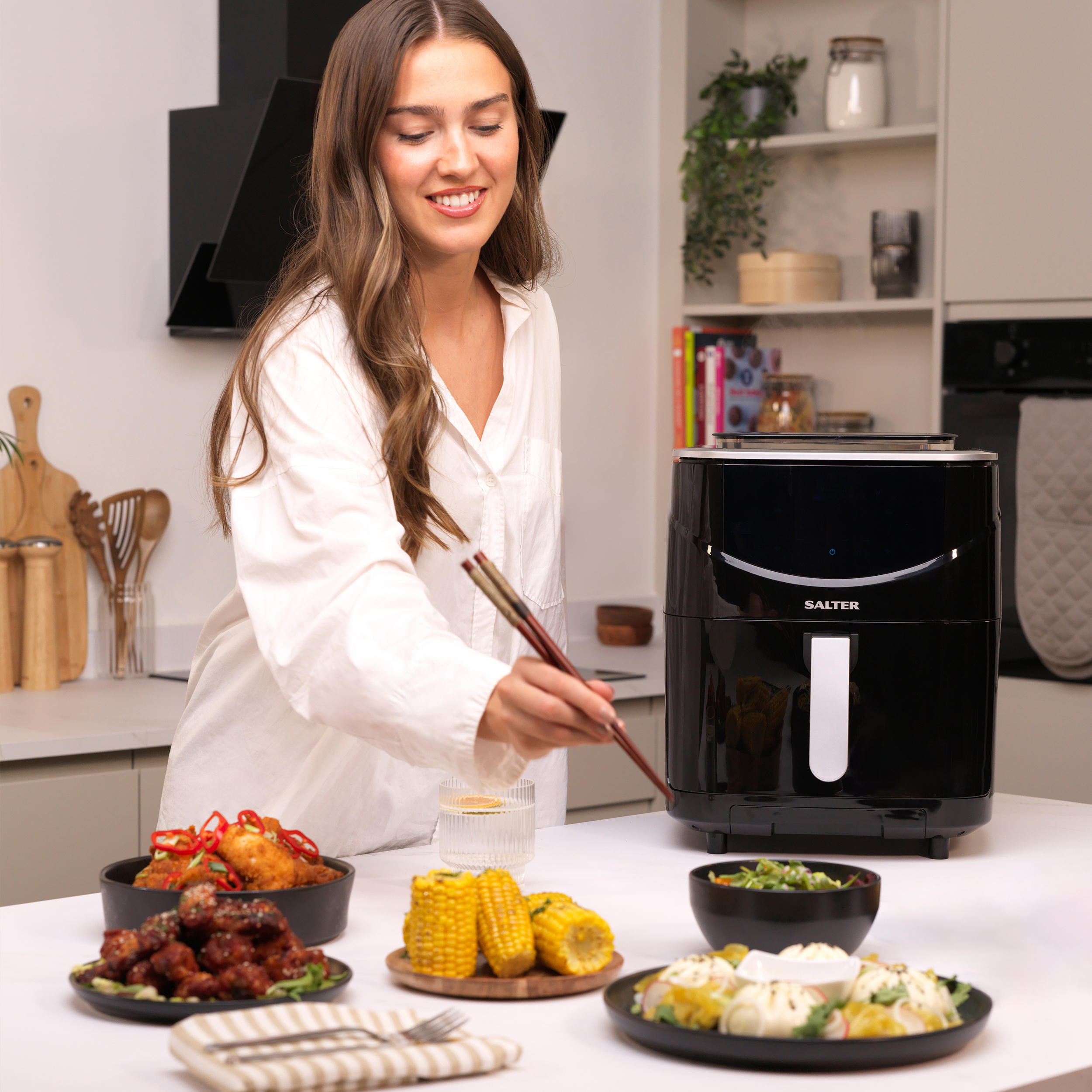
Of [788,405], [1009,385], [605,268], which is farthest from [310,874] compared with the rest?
[605,268]

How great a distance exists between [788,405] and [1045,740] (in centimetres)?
97

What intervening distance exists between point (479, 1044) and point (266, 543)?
1.87 feet

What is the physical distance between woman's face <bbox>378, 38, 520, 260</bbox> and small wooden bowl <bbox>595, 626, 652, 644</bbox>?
2.13m

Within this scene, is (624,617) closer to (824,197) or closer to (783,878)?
(824,197)

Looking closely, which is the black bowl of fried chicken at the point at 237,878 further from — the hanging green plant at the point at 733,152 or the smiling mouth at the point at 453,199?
the hanging green plant at the point at 733,152

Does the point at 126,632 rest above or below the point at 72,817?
above

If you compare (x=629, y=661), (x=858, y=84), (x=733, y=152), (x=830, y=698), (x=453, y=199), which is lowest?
(x=629, y=661)

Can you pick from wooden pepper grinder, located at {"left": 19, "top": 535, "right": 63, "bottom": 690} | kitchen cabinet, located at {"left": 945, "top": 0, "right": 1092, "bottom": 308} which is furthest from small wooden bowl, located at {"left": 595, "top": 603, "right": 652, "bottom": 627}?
wooden pepper grinder, located at {"left": 19, "top": 535, "right": 63, "bottom": 690}

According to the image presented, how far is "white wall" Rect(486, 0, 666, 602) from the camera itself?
11.8ft

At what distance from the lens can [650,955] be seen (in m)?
1.13

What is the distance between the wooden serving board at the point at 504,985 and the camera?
102cm

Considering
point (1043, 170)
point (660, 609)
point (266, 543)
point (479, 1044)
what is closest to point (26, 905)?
point (266, 543)

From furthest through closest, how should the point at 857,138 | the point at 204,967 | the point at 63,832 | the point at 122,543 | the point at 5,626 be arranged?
the point at 857,138 < the point at 122,543 < the point at 5,626 < the point at 63,832 < the point at 204,967

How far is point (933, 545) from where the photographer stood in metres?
1.49
